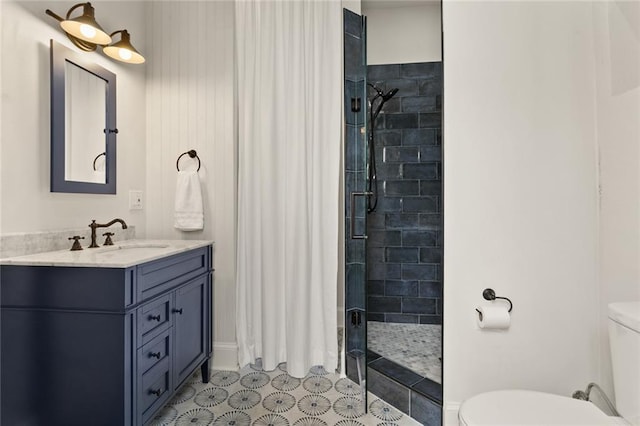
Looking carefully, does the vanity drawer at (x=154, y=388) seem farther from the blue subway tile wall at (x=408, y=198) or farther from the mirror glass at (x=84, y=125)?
the blue subway tile wall at (x=408, y=198)

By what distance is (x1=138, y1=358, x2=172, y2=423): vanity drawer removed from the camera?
1.40m

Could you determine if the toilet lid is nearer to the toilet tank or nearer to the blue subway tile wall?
the toilet tank

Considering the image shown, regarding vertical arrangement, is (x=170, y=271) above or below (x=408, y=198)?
below

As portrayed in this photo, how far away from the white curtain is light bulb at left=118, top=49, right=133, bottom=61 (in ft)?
2.03

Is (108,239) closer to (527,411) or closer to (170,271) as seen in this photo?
(170,271)

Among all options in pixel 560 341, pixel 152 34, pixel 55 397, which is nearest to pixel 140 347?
pixel 55 397

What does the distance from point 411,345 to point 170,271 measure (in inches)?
63.2

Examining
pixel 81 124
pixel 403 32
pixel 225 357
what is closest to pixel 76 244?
pixel 81 124

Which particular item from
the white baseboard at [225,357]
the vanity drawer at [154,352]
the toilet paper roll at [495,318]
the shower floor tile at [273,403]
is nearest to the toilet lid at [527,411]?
the toilet paper roll at [495,318]

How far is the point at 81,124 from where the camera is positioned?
1731 millimetres

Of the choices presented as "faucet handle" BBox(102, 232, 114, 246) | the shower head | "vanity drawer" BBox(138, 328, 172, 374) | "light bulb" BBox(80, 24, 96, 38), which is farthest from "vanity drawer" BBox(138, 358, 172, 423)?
the shower head

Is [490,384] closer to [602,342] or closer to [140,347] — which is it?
[602,342]

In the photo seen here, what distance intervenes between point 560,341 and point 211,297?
6.13 ft

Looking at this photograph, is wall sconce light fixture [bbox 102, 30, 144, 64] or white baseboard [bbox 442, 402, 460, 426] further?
wall sconce light fixture [bbox 102, 30, 144, 64]
